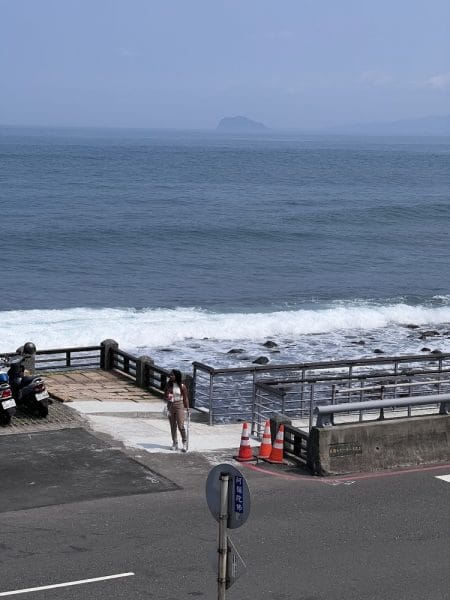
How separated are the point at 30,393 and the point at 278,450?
4689mm

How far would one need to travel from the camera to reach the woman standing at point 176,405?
17.6m

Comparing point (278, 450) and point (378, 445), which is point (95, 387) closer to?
point (278, 450)

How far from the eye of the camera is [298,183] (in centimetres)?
11975

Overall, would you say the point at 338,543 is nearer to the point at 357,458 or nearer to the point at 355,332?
the point at 357,458

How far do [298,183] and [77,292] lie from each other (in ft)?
238

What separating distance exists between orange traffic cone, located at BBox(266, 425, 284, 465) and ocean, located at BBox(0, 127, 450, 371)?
17.8 meters

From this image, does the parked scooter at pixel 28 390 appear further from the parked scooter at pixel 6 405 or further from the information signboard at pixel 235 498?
the information signboard at pixel 235 498

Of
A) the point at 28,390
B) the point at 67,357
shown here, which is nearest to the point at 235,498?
the point at 28,390

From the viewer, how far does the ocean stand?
40.2m

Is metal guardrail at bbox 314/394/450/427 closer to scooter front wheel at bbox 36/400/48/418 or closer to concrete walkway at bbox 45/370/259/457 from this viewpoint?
concrete walkway at bbox 45/370/259/457

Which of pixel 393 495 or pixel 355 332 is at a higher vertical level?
pixel 393 495

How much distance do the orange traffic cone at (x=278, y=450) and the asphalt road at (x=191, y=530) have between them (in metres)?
0.28

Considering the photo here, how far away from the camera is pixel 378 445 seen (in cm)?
1692

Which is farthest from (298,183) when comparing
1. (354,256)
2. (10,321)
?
(10,321)
